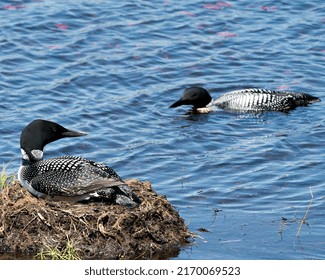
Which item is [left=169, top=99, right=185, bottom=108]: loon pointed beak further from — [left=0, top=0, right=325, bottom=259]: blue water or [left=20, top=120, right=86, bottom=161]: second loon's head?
[left=20, top=120, right=86, bottom=161]: second loon's head

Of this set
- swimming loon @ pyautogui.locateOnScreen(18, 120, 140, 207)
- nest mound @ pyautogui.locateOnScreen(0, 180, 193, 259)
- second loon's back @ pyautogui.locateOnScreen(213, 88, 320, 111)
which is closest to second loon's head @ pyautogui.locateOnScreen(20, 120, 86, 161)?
swimming loon @ pyautogui.locateOnScreen(18, 120, 140, 207)

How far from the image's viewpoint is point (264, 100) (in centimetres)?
1544

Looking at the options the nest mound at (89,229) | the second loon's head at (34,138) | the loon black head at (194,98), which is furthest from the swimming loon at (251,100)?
the nest mound at (89,229)

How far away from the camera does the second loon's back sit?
15266mm

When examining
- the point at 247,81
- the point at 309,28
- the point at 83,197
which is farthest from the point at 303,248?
the point at 309,28

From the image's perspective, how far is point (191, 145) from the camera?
13547 millimetres

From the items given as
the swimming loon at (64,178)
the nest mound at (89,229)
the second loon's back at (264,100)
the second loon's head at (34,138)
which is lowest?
the second loon's back at (264,100)

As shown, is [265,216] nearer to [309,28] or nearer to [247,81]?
[247,81]

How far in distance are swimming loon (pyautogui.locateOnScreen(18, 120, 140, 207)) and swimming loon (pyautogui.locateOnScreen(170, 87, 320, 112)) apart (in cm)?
545

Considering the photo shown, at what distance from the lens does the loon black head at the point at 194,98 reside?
15250mm

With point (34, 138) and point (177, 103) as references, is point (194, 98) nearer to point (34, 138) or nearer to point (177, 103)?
point (177, 103)

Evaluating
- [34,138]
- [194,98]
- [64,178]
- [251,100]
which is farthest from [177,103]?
[64,178]

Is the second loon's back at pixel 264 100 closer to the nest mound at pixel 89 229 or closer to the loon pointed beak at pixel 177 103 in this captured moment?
the loon pointed beak at pixel 177 103

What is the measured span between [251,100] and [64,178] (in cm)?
634
